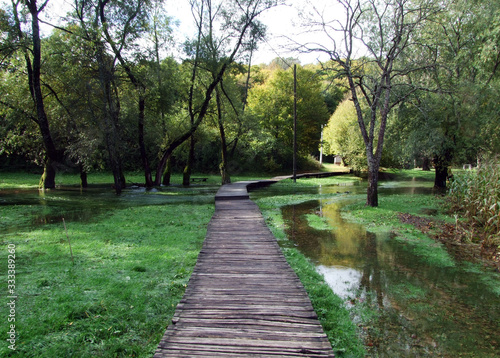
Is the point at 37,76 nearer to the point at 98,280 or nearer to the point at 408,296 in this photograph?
the point at 98,280

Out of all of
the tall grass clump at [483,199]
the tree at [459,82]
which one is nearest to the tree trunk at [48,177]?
the tree at [459,82]

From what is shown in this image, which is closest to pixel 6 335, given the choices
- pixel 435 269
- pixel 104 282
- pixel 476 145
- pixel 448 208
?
pixel 104 282

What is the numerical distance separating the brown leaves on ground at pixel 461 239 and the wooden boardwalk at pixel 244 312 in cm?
402

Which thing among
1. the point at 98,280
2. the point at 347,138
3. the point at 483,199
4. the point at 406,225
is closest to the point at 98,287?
the point at 98,280

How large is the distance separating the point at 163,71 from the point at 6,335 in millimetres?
17500

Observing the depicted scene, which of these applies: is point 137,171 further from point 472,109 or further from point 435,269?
point 435,269

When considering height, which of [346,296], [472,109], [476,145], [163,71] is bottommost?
[346,296]

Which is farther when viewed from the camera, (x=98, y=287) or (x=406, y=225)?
(x=406, y=225)

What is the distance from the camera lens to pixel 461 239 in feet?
25.4

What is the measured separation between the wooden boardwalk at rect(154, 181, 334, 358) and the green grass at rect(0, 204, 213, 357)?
0.37 m

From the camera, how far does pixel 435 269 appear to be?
581cm

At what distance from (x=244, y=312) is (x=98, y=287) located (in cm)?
223

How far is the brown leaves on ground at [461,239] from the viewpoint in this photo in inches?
257

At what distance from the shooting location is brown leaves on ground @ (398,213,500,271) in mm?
6522
